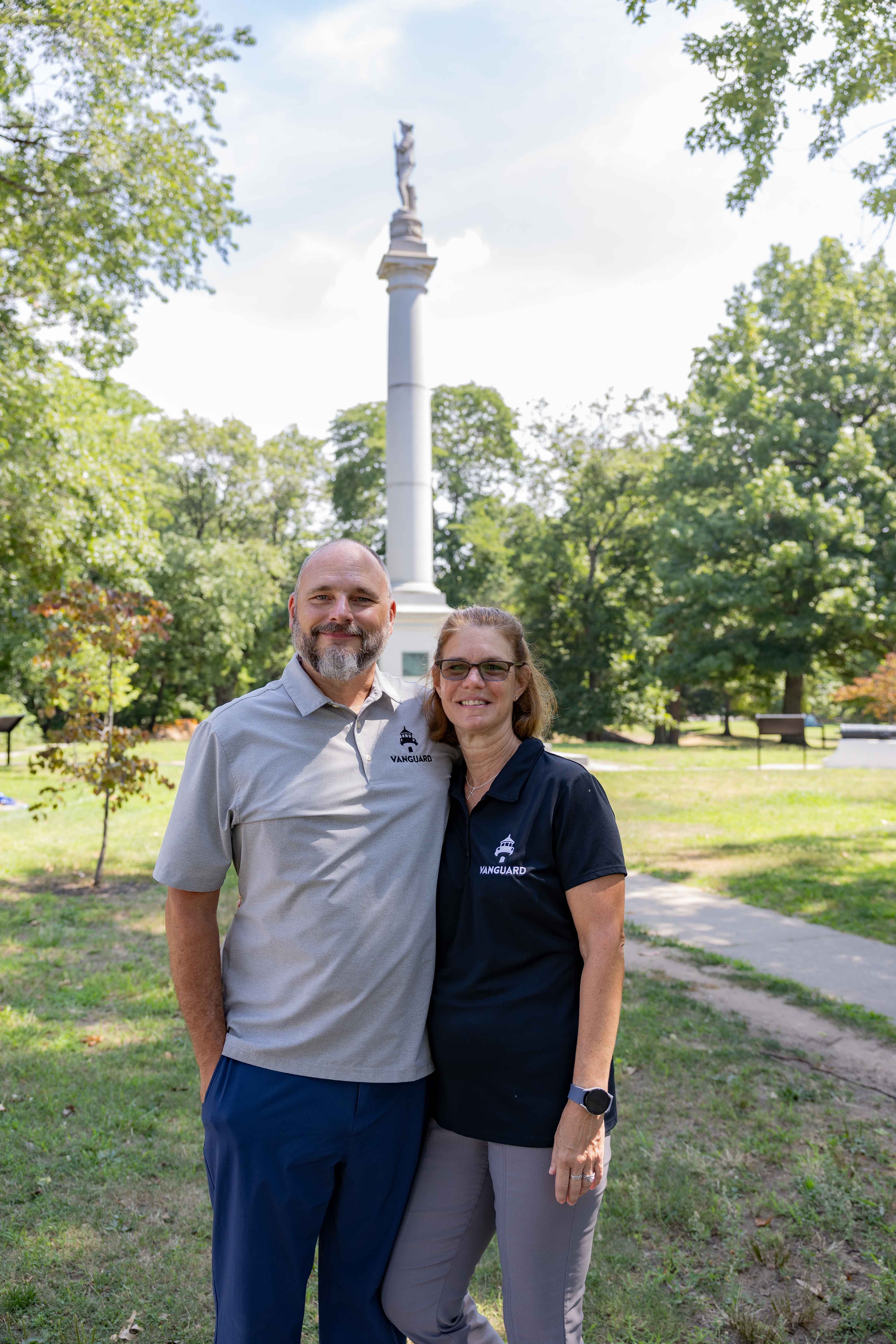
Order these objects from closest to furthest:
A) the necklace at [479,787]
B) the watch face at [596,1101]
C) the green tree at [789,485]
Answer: the watch face at [596,1101]
the necklace at [479,787]
the green tree at [789,485]

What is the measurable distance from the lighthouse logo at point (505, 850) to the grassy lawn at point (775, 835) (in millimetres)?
5685

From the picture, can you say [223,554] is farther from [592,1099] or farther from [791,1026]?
[592,1099]

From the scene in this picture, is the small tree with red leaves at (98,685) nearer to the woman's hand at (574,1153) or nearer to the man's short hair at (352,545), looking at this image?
the man's short hair at (352,545)

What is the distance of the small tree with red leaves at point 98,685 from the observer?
852 cm

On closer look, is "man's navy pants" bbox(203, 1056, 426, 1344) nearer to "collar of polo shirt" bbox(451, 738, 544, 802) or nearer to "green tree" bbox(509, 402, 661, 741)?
"collar of polo shirt" bbox(451, 738, 544, 802)

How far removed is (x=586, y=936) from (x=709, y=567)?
26.3 m

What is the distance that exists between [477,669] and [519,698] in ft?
0.65

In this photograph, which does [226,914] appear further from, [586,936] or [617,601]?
[617,601]

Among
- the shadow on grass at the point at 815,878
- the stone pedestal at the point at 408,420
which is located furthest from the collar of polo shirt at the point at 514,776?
the stone pedestal at the point at 408,420

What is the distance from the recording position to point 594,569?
1196 inches

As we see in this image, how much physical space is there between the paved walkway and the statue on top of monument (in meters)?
10.9

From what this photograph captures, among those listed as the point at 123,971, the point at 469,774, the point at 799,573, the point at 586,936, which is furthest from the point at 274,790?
the point at 799,573

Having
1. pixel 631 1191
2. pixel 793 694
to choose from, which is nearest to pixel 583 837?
pixel 631 1191

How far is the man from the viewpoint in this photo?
2119 mm
